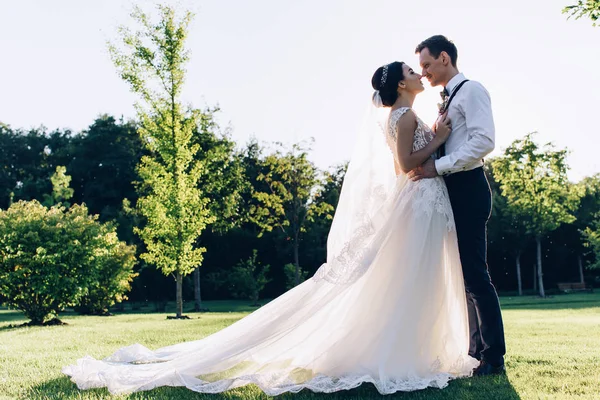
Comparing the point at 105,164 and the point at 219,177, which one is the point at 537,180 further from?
the point at 105,164

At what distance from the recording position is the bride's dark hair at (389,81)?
5.39 metres

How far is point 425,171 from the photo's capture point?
5.23m

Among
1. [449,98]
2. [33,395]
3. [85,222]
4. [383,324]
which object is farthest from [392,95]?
[85,222]

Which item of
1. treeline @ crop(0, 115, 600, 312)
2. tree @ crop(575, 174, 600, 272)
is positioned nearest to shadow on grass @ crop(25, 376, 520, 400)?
treeline @ crop(0, 115, 600, 312)

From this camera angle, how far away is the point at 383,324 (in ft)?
16.0

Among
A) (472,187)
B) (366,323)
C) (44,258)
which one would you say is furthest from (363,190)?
(44,258)

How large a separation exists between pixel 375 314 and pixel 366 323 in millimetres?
110

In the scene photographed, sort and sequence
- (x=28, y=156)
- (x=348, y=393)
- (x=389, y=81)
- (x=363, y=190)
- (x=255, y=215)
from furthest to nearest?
(x=28, y=156) → (x=255, y=215) → (x=363, y=190) → (x=389, y=81) → (x=348, y=393)

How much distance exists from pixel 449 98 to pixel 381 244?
1501mm

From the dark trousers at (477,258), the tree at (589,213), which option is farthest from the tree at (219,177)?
the dark trousers at (477,258)

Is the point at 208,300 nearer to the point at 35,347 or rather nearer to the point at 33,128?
the point at 33,128

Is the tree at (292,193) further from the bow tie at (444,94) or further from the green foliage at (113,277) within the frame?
the bow tie at (444,94)

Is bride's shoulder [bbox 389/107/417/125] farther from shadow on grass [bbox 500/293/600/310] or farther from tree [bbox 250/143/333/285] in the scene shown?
tree [bbox 250/143/333/285]

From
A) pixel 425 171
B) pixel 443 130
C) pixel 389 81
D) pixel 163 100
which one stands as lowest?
pixel 425 171
